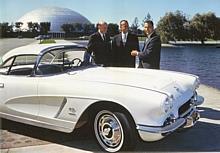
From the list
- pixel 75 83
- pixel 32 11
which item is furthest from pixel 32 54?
pixel 75 83

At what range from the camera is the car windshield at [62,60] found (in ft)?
14.1

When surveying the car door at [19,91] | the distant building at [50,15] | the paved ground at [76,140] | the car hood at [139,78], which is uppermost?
the distant building at [50,15]

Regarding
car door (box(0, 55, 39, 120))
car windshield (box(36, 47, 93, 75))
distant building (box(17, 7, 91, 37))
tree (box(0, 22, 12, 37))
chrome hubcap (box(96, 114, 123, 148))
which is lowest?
chrome hubcap (box(96, 114, 123, 148))

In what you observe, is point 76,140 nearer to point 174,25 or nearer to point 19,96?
point 19,96

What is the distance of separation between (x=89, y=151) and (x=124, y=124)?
0.56 metres

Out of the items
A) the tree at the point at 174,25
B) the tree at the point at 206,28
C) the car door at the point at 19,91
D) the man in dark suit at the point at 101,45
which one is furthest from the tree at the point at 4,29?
the tree at the point at 206,28

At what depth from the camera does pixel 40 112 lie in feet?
13.4

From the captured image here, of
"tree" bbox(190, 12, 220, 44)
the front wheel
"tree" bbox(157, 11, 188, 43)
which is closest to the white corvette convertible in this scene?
the front wheel

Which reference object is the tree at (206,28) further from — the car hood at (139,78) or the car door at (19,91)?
the car door at (19,91)

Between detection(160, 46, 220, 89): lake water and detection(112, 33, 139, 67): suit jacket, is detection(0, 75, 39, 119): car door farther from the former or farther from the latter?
detection(160, 46, 220, 89): lake water

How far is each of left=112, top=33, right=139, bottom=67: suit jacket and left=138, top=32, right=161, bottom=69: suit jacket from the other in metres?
0.25

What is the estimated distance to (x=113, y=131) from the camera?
366cm

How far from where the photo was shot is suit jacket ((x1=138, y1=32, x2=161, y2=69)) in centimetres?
528

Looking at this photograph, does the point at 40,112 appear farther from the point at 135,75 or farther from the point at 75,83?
the point at 135,75
